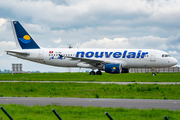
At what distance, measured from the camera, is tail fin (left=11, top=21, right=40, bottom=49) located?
4731 cm

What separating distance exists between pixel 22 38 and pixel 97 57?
47.6 feet

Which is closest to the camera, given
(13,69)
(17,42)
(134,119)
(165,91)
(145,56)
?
(134,119)

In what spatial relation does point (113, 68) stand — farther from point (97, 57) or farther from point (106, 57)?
point (97, 57)

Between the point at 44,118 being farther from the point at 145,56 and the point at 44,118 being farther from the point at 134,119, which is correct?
the point at 145,56

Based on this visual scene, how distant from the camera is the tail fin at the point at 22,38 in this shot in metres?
47.3

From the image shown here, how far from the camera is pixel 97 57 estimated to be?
44688 mm

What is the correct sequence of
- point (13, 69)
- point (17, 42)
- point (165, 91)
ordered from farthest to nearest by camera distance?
1. point (13, 69)
2. point (17, 42)
3. point (165, 91)

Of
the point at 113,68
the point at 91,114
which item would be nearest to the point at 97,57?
the point at 113,68

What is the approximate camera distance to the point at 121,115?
1064 centimetres

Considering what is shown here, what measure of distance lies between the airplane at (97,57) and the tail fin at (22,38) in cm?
22

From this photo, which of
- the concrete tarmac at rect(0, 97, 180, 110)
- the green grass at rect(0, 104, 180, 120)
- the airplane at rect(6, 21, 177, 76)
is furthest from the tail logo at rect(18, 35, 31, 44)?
the green grass at rect(0, 104, 180, 120)

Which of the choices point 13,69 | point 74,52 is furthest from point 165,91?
point 13,69

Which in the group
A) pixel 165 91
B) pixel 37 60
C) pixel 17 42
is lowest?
pixel 165 91

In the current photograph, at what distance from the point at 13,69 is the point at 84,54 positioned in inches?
1366
